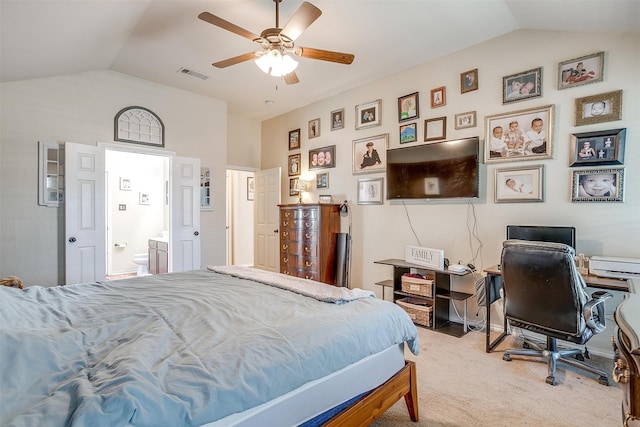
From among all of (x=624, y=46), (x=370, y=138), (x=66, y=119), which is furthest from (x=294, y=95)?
(x=624, y=46)

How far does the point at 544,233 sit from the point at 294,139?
402 cm

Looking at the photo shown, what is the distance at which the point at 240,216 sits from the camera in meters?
7.21

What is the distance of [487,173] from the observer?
11.3ft

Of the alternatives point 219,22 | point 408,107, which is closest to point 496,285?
point 408,107

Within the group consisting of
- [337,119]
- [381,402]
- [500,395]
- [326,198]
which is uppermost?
[337,119]

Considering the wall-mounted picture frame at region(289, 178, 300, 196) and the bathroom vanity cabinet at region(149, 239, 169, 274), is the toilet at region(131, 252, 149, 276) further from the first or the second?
the wall-mounted picture frame at region(289, 178, 300, 196)

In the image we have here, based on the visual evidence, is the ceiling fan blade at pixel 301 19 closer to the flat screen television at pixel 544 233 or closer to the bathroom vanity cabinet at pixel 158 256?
the flat screen television at pixel 544 233

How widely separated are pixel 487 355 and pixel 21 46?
193 inches

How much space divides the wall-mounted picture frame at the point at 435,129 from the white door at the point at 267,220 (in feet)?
9.35

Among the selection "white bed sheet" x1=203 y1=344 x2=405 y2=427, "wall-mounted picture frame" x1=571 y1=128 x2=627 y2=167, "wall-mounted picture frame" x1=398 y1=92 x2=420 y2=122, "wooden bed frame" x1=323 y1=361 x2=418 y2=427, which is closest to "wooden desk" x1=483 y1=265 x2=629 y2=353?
"wall-mounted picture frame" x1=571 y1=128 x2=627 y2=167

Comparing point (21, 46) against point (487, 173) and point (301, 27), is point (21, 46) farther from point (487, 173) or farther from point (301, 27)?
point (487, 173)

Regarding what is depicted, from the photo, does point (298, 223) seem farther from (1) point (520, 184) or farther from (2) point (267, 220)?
(1) point (520, 184)

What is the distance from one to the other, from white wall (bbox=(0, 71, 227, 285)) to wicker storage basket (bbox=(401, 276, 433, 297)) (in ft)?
12.7

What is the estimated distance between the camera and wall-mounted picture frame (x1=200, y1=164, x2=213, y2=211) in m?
5.18
